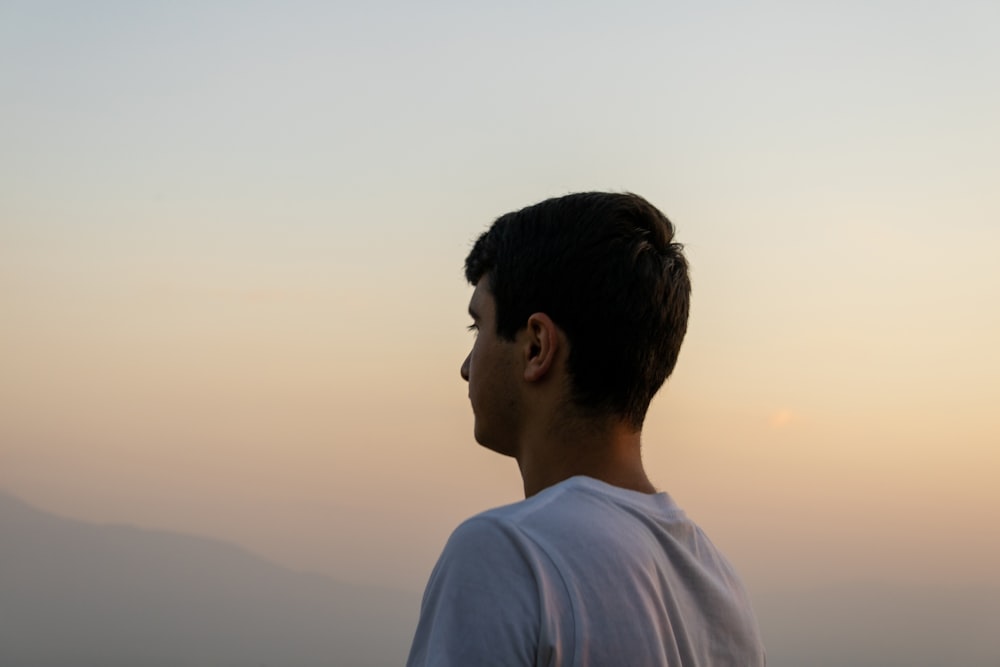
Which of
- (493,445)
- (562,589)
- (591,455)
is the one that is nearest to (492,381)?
(493,445)

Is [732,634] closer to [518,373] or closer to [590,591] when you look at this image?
[590,591]

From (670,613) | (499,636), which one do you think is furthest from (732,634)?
(499,636)

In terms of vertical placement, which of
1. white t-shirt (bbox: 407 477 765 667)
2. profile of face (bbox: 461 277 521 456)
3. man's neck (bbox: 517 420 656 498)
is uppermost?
profile of face (bbox: 461 277 521 456)

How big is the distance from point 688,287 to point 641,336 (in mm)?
289

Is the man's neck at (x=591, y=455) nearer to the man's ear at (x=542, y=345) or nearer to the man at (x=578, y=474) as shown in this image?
the man at (x=578, y=474)

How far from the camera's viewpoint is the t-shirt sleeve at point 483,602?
7.58 ft

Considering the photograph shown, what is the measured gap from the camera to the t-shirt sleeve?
2.31 metres

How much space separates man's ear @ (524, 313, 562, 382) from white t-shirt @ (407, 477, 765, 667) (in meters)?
0.38

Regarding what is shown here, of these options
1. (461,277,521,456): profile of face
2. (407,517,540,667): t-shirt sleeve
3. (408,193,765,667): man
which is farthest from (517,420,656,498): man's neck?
(407,517,540,667): t-shirt sleeve

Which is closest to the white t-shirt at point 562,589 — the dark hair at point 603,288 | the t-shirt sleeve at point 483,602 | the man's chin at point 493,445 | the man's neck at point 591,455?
the t-shirt sleeve at point 483,602

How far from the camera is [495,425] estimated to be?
10.2 ft

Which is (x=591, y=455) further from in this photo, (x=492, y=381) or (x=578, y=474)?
(x=492, y=381)

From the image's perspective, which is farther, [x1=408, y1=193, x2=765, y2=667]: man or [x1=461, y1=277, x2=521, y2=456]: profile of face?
[x1=461, y1=277, x2=521, y2=456]: profile of face

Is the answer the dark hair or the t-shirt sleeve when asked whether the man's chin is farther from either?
the t-shirt sleeve
